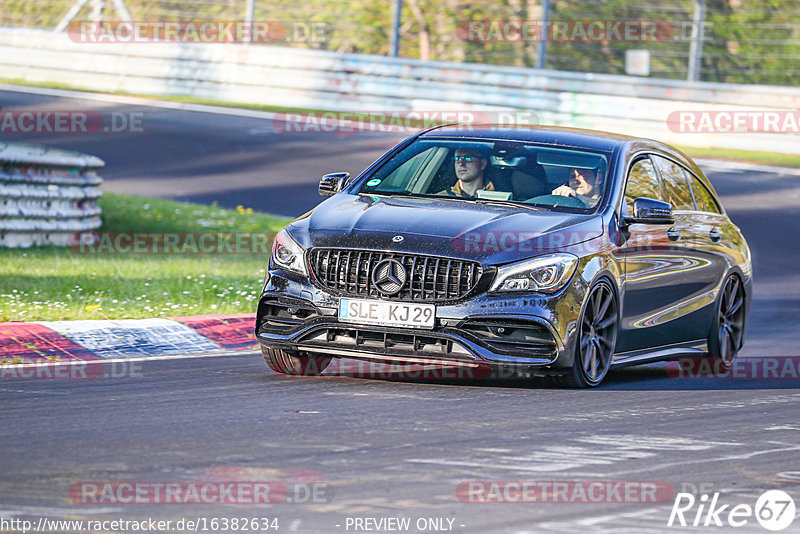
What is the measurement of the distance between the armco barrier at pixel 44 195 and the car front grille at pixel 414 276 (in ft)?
23.5

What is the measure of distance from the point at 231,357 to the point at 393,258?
2054 millimetres

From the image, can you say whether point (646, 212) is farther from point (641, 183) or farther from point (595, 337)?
point (595, 337)

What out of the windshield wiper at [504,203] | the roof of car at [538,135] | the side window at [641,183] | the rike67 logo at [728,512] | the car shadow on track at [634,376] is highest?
the roof of car at [538,135]

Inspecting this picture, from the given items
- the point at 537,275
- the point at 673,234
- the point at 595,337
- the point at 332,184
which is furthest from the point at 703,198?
the point at 537,275

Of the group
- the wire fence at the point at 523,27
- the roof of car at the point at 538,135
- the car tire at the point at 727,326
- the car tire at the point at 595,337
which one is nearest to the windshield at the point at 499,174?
the roof of car at the point at 538,135

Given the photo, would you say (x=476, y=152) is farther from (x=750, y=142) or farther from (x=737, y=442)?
(x=750, y=142)

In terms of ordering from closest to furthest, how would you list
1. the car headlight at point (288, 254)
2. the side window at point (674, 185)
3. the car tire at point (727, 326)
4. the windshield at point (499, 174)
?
the car headlight at point (288, 254)
the windshield at point (499, 174)
the side window at point (674, 185)
the car tire at point (727, 326)

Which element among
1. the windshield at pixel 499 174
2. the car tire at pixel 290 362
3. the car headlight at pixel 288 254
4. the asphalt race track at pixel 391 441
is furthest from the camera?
the windshield at pixel 499 174

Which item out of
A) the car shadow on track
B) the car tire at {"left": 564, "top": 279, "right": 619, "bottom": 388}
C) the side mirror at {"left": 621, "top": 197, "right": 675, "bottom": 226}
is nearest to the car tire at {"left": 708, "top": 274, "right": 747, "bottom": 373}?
the car shadow on track

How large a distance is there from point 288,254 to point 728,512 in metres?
3.70

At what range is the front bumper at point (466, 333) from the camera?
855 centimetres

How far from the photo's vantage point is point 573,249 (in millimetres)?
8891

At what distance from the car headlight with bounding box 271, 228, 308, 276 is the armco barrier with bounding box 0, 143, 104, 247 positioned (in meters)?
6.61

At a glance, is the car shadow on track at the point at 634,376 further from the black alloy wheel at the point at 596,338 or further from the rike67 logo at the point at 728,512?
the rike67 logo at the point at 728,512
